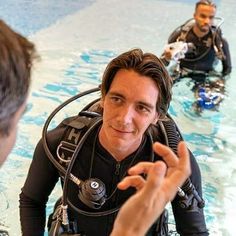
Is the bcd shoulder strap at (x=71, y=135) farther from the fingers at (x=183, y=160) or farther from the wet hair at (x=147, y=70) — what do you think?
the fingers at (x=183, y=160)

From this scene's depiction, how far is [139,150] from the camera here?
1417 millimetres

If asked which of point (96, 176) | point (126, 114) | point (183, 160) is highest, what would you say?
Result: point (183, 160)

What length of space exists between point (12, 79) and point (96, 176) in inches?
32.7

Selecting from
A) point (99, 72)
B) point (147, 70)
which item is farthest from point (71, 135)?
point (99, 72)

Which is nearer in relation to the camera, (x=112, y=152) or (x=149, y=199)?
(x=149, y=199)

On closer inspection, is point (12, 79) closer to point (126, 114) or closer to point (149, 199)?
point (149, 199)

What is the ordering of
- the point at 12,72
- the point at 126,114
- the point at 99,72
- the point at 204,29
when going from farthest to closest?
1. the point at 99,72
2. the point at 204,29
3. the point at 126,114
4. the point at 12,72

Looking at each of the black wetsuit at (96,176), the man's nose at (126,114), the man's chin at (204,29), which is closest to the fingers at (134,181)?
the man's nose at (126,114)

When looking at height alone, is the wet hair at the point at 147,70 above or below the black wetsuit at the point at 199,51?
above

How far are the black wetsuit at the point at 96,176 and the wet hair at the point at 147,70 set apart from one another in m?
0.15

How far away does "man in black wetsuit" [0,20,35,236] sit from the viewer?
61 cm

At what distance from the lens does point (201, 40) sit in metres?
3.47

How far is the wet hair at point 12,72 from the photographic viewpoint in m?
0.61

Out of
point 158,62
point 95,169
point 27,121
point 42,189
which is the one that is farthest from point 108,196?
point 27,121
